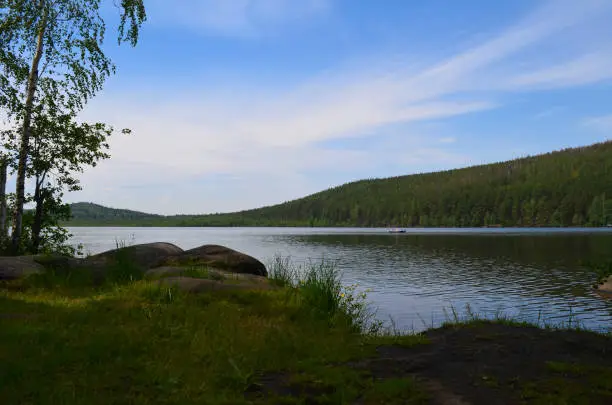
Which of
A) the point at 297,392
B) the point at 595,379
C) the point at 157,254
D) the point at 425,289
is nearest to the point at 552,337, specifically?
the point at 595,379

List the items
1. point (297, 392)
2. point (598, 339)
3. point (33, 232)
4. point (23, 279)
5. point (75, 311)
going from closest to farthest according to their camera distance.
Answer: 1. point (297, 392)
2. point (598, 339)
3. point (75, 311)
4. point (23, 279)
5. point (33, 232)

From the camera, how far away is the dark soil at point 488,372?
250 inches

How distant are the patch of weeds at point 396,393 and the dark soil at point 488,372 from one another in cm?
2

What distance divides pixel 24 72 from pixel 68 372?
60.9 feet

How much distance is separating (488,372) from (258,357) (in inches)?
148

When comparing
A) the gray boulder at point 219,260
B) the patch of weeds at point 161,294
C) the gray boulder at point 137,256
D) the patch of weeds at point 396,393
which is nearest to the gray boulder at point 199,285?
the patch of weeds at point 161,294

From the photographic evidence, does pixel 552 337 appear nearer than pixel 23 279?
Yes

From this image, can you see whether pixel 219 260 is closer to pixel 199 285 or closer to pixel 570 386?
pixel 199 285

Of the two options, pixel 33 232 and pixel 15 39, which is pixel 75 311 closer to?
pixel 33 232

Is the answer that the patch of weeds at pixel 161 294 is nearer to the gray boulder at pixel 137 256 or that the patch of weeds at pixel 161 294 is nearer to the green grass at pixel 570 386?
the gray boulder at pixel 137 256

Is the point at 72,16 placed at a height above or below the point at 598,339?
above

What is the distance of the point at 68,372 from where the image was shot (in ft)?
23.5

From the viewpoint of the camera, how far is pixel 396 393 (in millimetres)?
6438

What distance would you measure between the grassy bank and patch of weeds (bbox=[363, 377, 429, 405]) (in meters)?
0.02
